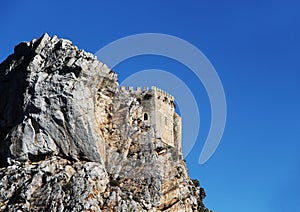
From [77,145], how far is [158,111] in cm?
1319

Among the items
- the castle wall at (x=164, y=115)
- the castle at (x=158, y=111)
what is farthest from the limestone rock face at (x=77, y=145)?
the castle wall at (x=164, y=115)

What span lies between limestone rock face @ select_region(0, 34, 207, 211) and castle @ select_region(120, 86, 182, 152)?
1.99 ft

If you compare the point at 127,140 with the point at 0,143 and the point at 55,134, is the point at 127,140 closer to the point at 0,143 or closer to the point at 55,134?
the point at 55,134

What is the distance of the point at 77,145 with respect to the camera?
6688 centimetres

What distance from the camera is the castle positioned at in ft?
246

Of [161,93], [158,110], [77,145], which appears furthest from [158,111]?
[77,145]

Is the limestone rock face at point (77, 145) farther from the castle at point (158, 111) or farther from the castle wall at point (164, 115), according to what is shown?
the castle wall at point (164, 115)

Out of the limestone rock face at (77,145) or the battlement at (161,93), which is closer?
the limestone rock face at (77,145)

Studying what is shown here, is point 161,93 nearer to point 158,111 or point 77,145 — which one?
point 158,111

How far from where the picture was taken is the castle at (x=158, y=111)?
75000 mm

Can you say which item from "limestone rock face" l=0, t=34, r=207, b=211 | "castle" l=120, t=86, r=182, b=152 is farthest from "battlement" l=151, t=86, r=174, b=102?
"limestone rock face" l=0, t=34, r=207, b=211

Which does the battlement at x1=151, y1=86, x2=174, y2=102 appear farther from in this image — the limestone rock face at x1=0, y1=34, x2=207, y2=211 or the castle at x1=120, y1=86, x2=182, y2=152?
the limestone rock face at x1=0, y1=34, x2=207, y2=211

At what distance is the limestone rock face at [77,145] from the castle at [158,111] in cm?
61

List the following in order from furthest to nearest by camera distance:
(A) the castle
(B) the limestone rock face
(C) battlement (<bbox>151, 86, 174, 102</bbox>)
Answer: (C) battlement (<bbox>151, 86, 174, 102</bbox>) < (A) the castle < (B) the limestone rock face
